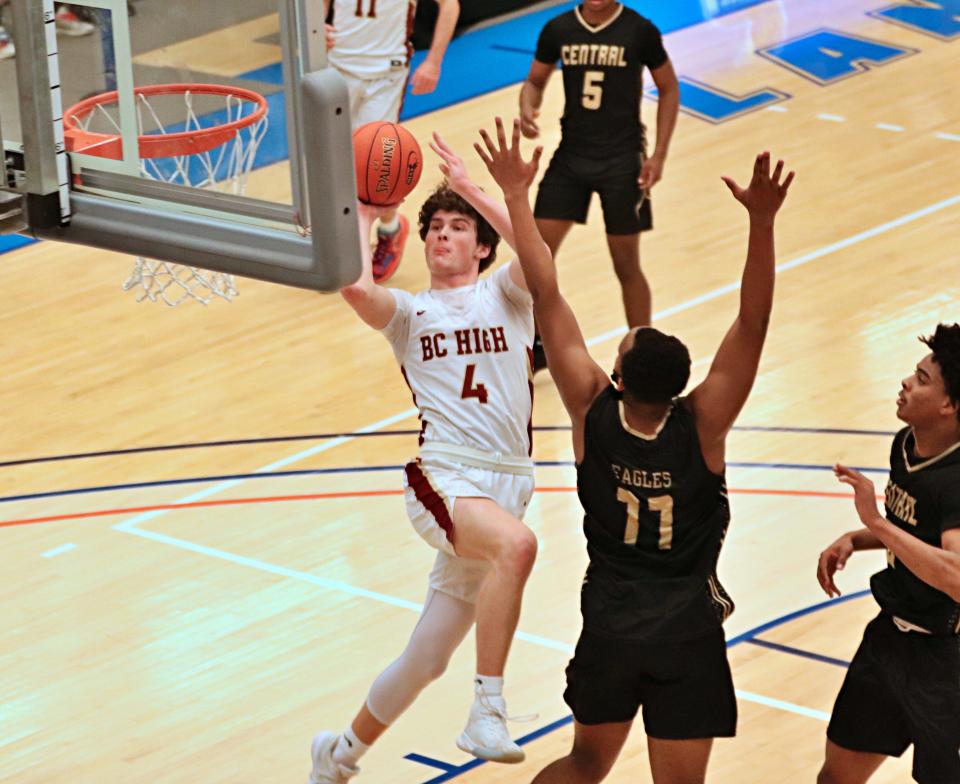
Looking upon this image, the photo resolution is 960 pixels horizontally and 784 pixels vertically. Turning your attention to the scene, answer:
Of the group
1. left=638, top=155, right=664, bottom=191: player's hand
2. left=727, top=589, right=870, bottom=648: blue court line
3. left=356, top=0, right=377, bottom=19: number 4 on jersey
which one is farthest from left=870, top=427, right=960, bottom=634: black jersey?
left=356, top=0, right=377, bottom=19: number 4 on jersey

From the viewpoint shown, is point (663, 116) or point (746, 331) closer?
point (746, 331)

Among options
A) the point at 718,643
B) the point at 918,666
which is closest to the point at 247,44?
the point at 718,643

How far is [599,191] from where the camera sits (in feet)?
33.0

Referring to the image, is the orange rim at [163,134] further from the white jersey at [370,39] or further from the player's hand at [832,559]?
the white jersey at [370,39]

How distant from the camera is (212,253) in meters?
4.99

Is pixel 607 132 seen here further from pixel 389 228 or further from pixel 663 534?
pixel 663 534

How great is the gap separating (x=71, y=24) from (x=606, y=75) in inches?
192

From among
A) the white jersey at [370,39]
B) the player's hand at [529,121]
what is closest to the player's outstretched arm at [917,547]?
the player's hand at [529,121]

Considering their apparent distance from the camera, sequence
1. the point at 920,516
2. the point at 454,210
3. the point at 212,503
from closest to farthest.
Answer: the point at 920,516 < the point at 454,210 < the point at 212,503

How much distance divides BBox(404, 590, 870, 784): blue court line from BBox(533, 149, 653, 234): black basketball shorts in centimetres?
301

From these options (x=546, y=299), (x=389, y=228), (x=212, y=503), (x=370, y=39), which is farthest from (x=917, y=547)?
(x=370, y=39)

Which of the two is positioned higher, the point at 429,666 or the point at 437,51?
the point at 437,51

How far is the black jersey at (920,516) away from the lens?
16.8ft

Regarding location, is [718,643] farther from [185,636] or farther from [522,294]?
[185,636]
